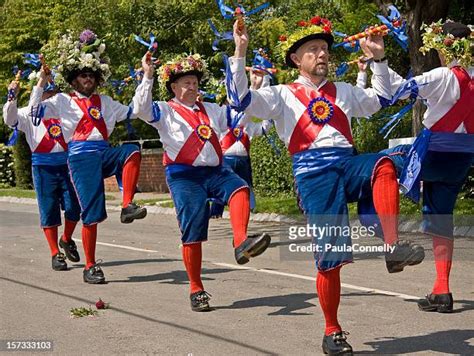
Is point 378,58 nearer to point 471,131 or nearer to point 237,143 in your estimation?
point 471,131

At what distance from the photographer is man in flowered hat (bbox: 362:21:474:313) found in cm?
→ 672

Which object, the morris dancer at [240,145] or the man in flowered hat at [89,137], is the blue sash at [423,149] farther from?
the morris dancer at [240,145]

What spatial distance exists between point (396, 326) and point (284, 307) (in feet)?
3.89

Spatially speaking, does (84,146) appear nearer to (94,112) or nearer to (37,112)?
(94,112)

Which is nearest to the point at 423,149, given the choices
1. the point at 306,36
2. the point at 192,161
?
the point at 306,36

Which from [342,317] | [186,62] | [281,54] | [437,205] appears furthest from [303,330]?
[186,62]

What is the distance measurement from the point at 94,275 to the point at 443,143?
3967 millimetres

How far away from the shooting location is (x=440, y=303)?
6.88 meters

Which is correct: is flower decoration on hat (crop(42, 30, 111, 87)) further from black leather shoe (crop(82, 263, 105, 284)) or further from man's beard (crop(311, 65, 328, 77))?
man's beard (crop(311, 65, 328, 77))

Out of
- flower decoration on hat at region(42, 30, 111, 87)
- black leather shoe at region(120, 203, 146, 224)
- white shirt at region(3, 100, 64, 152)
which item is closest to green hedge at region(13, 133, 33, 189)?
white shirt at region(3, 100, 64, 152)

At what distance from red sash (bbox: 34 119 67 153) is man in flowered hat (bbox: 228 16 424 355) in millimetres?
4640

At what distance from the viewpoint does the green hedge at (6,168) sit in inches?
1312

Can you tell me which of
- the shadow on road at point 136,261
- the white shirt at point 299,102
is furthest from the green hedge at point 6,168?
the white shirt at point 299,102

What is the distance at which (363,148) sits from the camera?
17.7 metres
